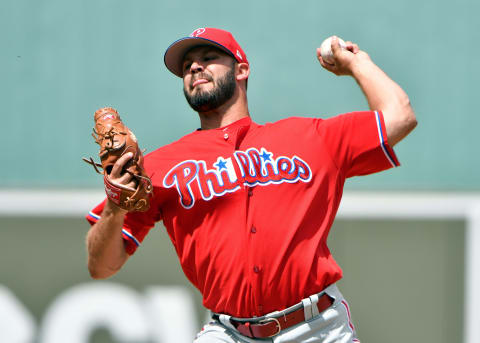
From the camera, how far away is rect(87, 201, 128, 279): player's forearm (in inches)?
99.6

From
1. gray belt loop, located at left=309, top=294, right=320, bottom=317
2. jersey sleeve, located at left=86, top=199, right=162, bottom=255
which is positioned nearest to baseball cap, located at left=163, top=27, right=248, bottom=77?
jersey sleeve, located at left=86, top=199, right=162, bottom=255

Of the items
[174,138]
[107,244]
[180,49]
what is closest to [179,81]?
[174,138]

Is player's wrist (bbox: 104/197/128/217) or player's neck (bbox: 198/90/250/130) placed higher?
player's neck (bbox: 198/90/250/130)

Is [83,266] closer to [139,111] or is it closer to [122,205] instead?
[139,111]

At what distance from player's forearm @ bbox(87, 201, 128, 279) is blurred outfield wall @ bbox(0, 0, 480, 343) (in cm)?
142

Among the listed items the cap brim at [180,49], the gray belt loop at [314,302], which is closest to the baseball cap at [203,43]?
the cap brim at [180,49]

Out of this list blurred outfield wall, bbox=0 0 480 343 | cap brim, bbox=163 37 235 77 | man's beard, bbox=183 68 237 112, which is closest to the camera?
man's beard, bbox=183 68 237 112

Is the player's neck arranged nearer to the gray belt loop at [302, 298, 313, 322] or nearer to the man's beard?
the man's beard

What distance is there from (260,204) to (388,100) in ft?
2.07

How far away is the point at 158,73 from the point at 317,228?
212cm

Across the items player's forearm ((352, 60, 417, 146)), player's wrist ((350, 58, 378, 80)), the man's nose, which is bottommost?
player's forearm ((352, 60, 417, 146))

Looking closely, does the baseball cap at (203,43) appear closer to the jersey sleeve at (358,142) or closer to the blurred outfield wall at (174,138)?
the jersey sleeve at (358,142)

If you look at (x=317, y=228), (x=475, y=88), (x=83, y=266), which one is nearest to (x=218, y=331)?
(x=317, y=228)

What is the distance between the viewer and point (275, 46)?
425 cm
